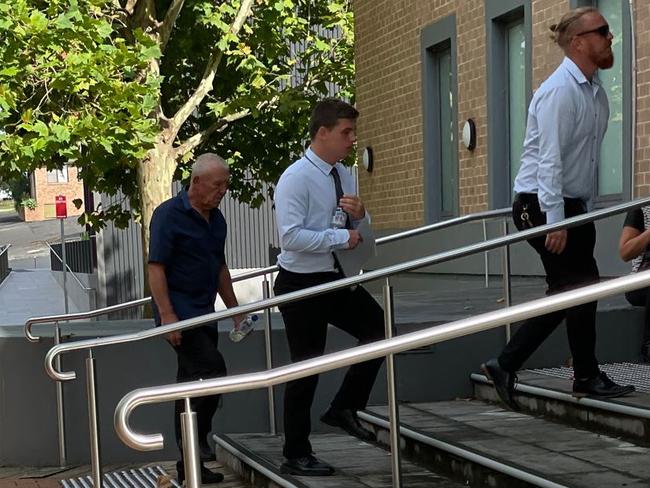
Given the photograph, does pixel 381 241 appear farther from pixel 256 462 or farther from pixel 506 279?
pixel 256 462

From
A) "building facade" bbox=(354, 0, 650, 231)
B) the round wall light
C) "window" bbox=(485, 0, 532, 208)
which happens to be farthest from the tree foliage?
"window" bbox=(485, 0, 532, 208)

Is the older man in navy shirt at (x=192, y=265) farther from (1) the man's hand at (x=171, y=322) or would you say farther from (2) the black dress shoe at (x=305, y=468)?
(2) the black dress shoe at (x=305, y=468)

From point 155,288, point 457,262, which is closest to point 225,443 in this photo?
point 155,288

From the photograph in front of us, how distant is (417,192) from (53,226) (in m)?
70.0

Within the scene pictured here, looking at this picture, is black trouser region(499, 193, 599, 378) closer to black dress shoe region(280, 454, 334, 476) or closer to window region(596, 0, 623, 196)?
black dress shoe region(280, 454, 334, 476)

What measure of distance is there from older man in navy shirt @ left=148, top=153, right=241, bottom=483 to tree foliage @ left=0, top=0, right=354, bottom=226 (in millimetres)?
9531

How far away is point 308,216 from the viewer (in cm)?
604

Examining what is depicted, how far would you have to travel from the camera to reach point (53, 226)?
3253 inches

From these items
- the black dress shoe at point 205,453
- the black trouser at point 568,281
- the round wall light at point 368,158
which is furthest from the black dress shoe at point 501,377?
the round wall light at point 368,158

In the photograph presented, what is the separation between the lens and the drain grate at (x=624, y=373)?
6989 millimetres

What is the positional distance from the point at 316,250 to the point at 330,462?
1281 millimetres

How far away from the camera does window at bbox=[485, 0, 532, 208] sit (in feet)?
40.9

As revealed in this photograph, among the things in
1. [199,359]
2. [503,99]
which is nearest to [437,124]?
[503,99]

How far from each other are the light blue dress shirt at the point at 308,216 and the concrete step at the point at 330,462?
3.22 feet
